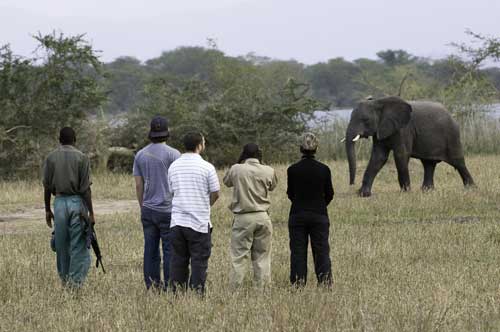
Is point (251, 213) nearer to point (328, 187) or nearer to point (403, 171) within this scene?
point (328, 187)

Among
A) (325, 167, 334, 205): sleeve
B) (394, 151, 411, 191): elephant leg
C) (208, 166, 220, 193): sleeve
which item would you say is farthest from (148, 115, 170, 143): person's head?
(394, 151, 411, 191): elephant leg

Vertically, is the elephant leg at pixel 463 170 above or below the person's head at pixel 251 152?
below

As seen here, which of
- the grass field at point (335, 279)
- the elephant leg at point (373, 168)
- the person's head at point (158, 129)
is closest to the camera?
the grass field at point (335, 279)

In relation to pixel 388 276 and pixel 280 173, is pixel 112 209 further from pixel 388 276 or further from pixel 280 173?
pixel 388 276

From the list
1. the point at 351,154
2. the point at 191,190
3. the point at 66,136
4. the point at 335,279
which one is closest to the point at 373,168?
the point at 351,154

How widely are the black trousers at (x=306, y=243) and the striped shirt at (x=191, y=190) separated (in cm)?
96

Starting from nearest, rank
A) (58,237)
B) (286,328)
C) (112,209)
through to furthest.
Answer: (286,328)
(58,237)
(112,209)

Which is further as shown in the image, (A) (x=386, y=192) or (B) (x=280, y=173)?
(B) (x=280, y=173)

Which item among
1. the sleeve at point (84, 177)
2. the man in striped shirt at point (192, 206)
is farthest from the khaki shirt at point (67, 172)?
the man in striped shirt at point (192, 206)

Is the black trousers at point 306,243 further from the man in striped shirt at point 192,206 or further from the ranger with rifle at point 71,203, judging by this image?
the ranger with rifle at point 71,203

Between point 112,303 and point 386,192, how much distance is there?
11.5 m

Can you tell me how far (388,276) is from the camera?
1071cm

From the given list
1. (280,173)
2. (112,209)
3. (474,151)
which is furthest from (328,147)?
(112,209)

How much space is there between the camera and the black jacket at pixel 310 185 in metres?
9.78
